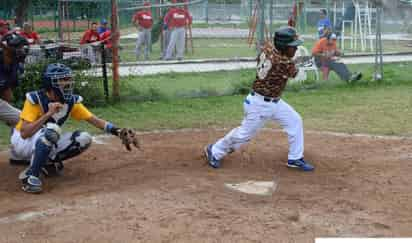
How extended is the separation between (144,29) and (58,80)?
24.2 feet

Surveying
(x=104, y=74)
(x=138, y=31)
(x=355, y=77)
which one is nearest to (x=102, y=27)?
(x=138, y=31)

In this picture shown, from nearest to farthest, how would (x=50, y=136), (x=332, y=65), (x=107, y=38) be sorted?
(x=50, y=136) < (x=107, y=38) < (x=332, y=65)

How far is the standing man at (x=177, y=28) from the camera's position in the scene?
13.4m

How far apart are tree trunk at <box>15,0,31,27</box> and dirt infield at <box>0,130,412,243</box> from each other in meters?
6.06

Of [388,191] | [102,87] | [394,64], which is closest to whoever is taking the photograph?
[388,191]

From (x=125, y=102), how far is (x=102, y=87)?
49 centimetres

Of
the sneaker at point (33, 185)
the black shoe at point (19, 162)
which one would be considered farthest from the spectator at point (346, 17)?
the sneaker at point (33, 185)

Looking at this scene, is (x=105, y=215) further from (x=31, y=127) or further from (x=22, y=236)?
(x=31, y=127)

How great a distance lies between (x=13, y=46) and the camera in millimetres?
6574

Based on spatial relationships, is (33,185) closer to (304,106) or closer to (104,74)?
(104,74)

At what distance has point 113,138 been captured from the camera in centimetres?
865

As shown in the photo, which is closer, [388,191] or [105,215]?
[105,215]

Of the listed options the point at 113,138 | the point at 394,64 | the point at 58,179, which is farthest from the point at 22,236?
the point at 394,64

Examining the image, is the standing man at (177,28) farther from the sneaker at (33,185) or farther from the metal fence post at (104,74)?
the sneaker at (33,185)
